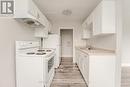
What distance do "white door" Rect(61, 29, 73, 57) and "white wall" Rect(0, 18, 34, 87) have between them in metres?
6.27

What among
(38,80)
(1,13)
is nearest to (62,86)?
(38,80)

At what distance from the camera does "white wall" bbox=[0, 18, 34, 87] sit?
99.0 inches

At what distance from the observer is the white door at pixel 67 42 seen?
894cm

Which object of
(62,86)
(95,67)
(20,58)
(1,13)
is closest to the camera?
(1,13)

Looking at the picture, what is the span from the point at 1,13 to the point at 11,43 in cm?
63

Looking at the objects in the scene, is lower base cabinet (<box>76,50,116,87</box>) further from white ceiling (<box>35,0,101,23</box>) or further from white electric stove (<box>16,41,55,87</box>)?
white ceiling (<box>35,0,101,23</box>)

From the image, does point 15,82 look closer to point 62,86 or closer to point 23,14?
point 62,86

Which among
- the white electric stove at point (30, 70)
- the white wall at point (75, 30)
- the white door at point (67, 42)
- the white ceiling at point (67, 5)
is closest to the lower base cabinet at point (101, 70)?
the white electric stove at point (30, 70)

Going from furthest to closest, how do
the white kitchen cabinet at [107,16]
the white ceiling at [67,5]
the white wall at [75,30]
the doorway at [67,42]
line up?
the doorway at [67,42] → the white wall at [75,30] → the white ceiling at [67,5] → the white kitchen cabinet at [107,16]

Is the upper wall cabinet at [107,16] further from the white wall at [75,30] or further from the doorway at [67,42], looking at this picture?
the doorway at [67,42]

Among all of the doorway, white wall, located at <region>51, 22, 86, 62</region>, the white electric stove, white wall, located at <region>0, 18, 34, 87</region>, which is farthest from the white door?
the white electric stove

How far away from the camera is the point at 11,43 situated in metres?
2.63

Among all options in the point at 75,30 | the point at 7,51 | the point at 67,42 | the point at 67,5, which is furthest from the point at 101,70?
the point at 67,42

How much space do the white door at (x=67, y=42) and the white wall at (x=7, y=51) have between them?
6.27m
